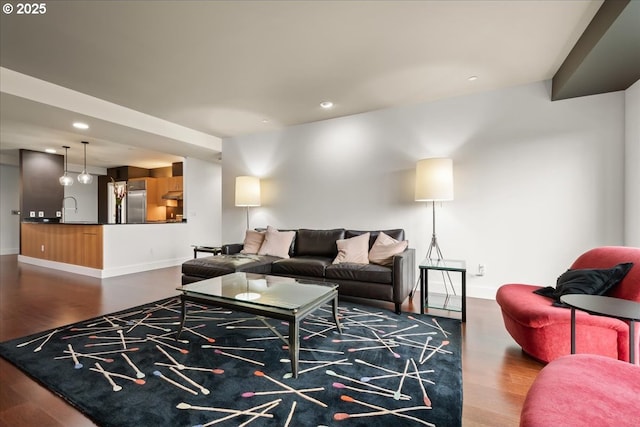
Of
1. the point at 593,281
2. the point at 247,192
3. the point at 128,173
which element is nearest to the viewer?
the point at 593,281

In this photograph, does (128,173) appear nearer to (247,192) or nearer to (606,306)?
(247,192)

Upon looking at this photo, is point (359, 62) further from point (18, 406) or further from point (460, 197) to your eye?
point (18, 406)

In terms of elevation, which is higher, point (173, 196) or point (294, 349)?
point (173, 196)

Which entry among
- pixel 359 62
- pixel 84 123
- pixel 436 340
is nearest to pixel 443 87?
pixel 359 62

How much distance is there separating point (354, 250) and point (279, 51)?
2338mm

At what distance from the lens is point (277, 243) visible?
4.27 m

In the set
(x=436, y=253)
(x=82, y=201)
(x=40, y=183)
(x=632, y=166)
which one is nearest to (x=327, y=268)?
(x=436, y=253)

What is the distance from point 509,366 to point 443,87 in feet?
9.76

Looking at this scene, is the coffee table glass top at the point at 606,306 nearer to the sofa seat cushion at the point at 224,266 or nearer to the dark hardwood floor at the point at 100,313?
the dark hardwood floor at the point at 100,313

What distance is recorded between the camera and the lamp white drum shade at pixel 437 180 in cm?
338

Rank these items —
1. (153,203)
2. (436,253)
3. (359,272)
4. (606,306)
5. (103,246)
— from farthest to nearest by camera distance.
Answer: (153,203) → (103,246) → (436,253) → (359,272) → (606,306)

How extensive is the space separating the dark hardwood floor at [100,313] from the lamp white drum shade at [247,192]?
1.67 meters

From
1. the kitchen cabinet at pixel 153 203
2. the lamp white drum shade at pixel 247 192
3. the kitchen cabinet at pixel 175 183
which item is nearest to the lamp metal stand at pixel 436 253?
the lamp white drum shade at pixel 247 192

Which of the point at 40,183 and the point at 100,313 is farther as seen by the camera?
the point at 40,183
